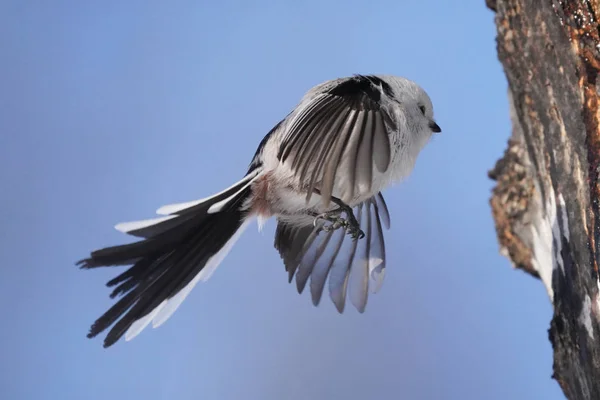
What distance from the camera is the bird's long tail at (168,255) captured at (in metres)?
1.04

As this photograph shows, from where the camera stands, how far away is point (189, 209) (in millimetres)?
1085

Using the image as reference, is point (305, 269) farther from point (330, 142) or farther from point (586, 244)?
point (586, 244)

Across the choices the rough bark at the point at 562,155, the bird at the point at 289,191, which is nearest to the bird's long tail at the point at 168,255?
the bird at the point at 289,191

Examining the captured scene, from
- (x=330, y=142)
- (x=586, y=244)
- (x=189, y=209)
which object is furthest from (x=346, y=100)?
(x=586, y=244)

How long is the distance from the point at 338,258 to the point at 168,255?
1.16ft

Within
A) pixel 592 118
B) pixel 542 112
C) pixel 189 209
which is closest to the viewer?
pixel 592 118

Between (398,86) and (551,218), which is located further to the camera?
(551,218)

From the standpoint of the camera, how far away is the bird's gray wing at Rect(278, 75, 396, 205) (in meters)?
0.93

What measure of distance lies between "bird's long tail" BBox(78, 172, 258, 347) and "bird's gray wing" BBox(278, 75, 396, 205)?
13 centimetres

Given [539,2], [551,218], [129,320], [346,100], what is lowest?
[129,320]

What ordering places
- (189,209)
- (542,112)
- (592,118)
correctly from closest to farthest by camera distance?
(592,118) → (189,209) → (542,112)

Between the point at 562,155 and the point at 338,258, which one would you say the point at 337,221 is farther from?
the point at 562,155

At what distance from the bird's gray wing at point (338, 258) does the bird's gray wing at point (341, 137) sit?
0.78ft

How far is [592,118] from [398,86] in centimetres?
31
